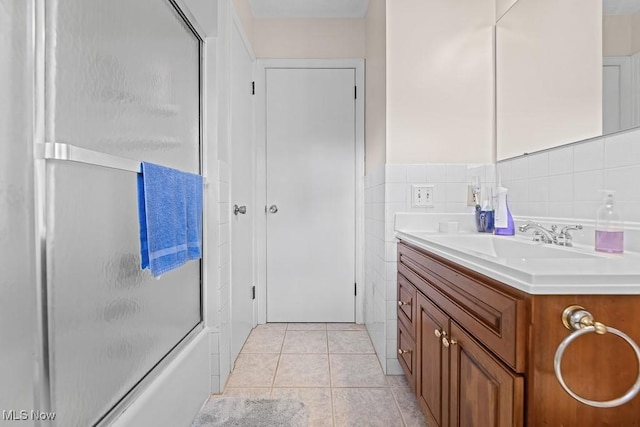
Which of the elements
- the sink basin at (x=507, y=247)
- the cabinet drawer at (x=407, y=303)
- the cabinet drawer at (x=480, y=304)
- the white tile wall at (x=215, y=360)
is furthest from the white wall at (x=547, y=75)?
the white tile wall at (x=215, y=360)

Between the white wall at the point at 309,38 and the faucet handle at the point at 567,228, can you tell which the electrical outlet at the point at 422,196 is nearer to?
the faucet handle at the point at 567,228

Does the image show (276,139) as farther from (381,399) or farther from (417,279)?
(381,399)

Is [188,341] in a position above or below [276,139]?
below

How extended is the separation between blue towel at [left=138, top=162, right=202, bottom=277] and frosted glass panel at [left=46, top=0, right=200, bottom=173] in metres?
0.09

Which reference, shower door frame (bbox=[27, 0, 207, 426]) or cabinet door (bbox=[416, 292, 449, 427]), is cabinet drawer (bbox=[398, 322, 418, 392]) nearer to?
cabinet door (bbox=[416, 292, 449, 427])

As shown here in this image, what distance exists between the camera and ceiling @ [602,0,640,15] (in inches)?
42.0

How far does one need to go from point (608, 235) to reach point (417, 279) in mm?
657

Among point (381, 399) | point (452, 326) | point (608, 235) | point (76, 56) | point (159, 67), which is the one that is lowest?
point (381, 399)

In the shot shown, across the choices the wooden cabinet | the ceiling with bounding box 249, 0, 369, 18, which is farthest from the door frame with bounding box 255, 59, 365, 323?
the wooden cabinet

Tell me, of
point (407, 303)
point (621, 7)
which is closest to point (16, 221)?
point (407, 303)

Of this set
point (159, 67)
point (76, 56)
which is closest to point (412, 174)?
point (159, 67)

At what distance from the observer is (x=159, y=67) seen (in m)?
1.24

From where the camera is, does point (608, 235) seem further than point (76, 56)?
Yes

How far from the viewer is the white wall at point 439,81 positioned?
1846 mm
